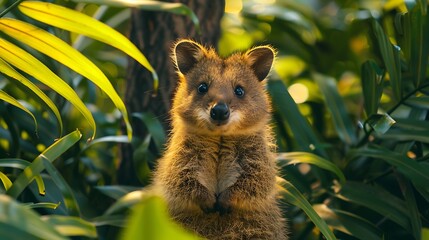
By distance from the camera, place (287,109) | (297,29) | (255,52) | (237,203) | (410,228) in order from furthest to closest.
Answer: (297,29)
(287,109)
(255,52)
(410,228)
(237,203)

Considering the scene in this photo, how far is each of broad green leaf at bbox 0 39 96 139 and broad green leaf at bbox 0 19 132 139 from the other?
0.18 feet

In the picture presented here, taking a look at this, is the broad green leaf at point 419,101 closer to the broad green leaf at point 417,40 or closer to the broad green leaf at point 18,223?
the broad green leaf at point 417,40

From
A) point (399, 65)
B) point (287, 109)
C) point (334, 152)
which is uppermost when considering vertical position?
point (399, 65)

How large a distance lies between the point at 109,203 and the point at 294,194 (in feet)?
3.34

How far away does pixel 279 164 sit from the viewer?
11.4ft

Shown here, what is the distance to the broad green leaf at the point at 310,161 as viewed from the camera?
10.8 feet

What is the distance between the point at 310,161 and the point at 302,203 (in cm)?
34

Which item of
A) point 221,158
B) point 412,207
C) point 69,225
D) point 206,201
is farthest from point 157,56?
point 69,225

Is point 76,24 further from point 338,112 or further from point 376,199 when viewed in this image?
point 338,112

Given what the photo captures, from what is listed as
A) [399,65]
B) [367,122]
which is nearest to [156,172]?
[367,122]

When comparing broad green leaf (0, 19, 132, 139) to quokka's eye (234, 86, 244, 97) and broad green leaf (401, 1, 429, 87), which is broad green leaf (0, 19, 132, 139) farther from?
broad green leaf (401, 1, 429, 87)

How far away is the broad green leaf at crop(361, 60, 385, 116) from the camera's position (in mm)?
3428

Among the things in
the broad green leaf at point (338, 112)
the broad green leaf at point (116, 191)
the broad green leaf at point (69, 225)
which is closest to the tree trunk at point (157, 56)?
the broad green leaf at point (116, 191)

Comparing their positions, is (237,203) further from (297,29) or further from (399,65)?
(297,29)
